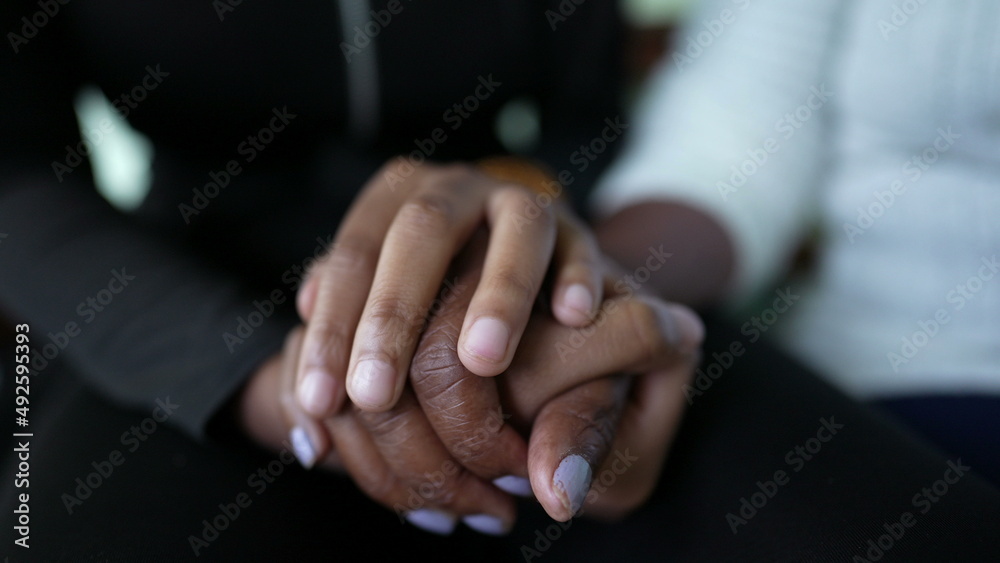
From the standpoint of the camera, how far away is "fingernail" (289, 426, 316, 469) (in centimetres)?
46

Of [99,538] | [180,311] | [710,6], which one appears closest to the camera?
[99,538]

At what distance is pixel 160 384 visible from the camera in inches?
19.9

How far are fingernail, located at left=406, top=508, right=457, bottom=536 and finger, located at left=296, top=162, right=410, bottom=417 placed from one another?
4.0 inches

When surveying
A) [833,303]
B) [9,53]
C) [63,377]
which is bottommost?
[833,303]

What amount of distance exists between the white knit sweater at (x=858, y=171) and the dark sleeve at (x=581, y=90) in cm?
8

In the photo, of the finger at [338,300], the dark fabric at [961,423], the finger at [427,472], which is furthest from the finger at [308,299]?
the dark fabric at [961,423]

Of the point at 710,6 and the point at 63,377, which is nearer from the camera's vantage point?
the point at 63,377

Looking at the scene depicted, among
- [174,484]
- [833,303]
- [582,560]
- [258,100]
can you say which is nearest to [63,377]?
[174,484]

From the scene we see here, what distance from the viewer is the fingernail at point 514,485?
1.44ft

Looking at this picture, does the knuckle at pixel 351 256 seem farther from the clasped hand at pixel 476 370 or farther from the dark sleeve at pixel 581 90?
the dark sleeve at pixel 581 90

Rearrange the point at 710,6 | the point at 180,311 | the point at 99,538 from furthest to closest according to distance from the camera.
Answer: the point at 710,6 < the point at 180,311 < the point at 99,538

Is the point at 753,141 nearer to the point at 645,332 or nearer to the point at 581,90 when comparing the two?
the point at 581,90

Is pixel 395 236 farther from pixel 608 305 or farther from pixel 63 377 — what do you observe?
pixel 63 377

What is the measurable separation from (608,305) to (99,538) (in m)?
0.38
